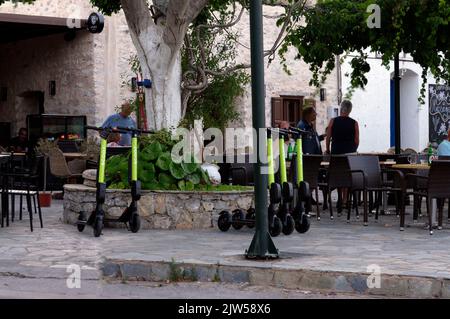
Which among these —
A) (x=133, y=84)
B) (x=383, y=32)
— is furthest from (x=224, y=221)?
(x=133, y=84)

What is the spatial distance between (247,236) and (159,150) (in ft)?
6.18

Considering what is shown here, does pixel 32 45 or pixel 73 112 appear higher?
pixel 32 45

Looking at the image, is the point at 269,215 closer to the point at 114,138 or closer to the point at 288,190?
the point at 288,190

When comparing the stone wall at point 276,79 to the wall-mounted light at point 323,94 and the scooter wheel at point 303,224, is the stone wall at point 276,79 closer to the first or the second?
the wall-mounted light at point 323,94

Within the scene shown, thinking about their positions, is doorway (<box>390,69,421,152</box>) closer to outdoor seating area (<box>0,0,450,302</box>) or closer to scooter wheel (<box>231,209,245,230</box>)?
outdoor seating area (<box>0,0,450,302</box>)

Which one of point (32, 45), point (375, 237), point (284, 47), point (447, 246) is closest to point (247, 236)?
point (375, 237)

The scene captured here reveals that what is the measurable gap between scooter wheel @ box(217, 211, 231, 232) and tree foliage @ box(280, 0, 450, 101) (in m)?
4.20

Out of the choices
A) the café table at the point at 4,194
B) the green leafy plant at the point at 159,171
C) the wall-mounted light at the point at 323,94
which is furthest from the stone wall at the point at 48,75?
the café table at the point at 4,194

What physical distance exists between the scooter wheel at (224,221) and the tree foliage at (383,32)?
4199mm

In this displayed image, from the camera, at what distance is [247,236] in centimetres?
1063

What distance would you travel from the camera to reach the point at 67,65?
69.8 feet

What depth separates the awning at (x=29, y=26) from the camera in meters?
19.5

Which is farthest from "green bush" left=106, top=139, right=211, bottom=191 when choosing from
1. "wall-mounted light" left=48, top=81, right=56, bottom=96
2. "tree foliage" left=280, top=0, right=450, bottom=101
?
"wall-mounted light" left=48, top=81, right=56, bottom=96
